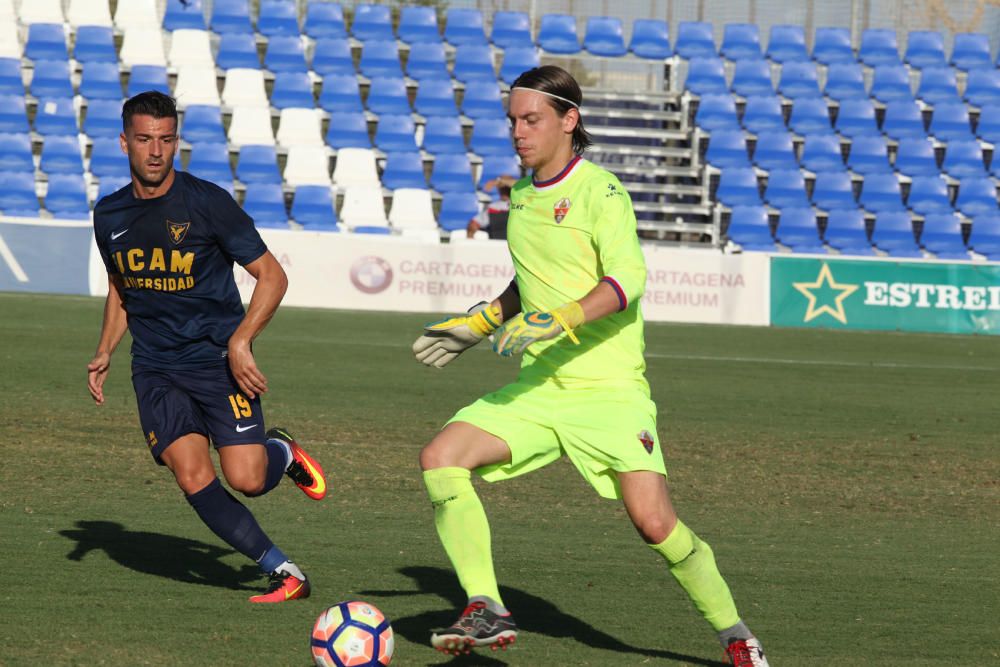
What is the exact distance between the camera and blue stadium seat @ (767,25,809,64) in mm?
30422

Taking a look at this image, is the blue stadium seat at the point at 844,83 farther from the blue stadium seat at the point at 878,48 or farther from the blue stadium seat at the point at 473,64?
the blue stadium seat at the point at 473,64

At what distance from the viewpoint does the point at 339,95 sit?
2734cm

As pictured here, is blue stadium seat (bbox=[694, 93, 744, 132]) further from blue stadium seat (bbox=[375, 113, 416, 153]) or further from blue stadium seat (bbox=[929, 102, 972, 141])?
blue stadium seat (bbox=[375, 113, 416, 153])

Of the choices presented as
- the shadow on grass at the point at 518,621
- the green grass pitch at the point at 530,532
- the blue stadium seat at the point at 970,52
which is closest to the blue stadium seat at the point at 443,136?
the blue stadium seat at the point at 970,52

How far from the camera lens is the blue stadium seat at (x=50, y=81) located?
2628 centimetres

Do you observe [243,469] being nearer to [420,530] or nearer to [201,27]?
[420,530]

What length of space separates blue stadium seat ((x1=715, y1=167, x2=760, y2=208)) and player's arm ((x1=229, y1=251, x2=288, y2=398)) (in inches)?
872

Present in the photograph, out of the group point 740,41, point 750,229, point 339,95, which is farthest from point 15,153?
point 740,41

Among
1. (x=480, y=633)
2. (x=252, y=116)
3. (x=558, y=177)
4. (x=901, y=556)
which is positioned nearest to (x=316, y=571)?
(x=480, y=633)

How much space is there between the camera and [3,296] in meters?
20.1

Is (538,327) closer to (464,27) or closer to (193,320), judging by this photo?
(193,320)

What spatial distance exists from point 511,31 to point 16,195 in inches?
433

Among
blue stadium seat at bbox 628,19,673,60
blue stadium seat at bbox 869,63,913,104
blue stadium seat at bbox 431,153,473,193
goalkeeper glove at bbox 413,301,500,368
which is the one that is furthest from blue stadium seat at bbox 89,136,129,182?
goalkeeper glove at bbox 413,301,500,368

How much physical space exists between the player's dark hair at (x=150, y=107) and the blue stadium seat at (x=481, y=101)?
72.9 feet
